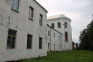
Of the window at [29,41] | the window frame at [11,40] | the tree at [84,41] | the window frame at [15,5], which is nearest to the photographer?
the window frame at [11,40]

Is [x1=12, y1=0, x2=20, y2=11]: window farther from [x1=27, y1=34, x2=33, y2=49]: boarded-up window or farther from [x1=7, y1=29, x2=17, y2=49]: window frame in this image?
[x1=27, y1=34, x2=33, y2=49]: boarded-up window

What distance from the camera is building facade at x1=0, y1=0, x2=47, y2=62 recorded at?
29.5 ft

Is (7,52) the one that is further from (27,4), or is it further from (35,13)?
(35,13)

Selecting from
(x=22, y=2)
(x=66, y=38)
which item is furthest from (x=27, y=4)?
(x=66, y=38)

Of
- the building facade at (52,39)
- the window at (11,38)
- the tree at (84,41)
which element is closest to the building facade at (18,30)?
the window at (11,38)

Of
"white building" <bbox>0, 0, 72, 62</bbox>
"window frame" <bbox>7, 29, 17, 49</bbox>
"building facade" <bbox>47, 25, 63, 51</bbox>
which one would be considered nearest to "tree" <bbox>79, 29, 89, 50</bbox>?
"building facade" <bbox>47, 25, 63, 51</bbox>

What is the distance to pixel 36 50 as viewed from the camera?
14.5m

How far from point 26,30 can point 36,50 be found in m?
3.73

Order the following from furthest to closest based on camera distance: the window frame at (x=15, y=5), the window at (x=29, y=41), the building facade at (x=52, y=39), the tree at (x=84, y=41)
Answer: the tree at (x=84, y=41)
the building facade at (x=52, y=39)
the window at (x=29, y=41)
the window frame at (x=15, y=5)

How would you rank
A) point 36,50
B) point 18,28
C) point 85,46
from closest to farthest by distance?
point 18,28 < point 36,50 < point 85,46

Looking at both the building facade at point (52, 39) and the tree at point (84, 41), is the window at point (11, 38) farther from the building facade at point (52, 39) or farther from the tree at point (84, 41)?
the tree at point (84, 41)

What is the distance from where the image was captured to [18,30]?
10875 millimetres

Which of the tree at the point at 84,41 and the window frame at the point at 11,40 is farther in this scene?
the tree at the point at 84,41

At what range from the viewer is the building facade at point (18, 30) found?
29.5ft
